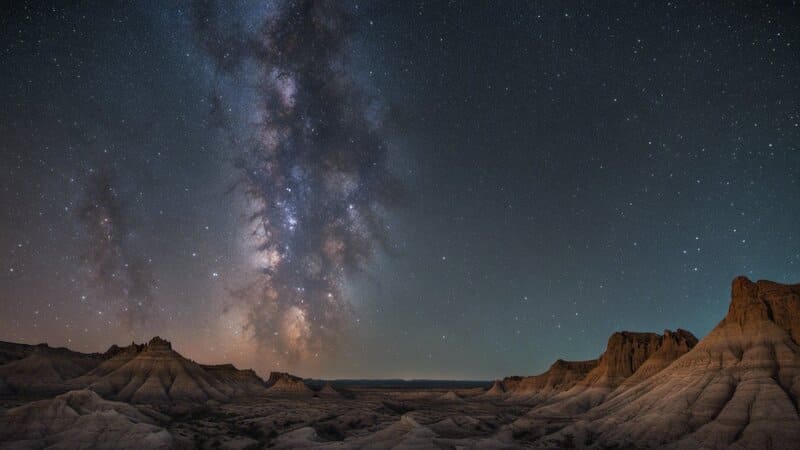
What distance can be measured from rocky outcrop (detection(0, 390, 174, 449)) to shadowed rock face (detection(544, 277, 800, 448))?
60.7m

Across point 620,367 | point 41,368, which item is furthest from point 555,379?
point 41,368

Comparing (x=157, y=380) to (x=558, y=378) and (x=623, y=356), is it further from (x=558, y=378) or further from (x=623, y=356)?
(x=623, y=356)

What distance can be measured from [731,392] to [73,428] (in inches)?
3578

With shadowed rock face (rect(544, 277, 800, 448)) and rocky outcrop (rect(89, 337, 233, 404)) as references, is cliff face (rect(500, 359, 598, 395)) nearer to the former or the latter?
shadowed rock face (rect(544, 277, 800, 448))

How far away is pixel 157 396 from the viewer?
120750mm

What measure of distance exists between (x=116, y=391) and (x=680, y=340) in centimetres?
13860

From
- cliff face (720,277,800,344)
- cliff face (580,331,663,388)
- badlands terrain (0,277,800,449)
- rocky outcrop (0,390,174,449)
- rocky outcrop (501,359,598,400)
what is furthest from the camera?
rocky outcrop (501,359,598,400)

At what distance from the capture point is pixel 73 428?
6588 centimetres

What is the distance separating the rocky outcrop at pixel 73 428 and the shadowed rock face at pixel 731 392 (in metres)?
60.7

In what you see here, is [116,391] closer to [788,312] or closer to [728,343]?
[728,343]

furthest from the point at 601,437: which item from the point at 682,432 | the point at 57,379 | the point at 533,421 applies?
the point at 57,379

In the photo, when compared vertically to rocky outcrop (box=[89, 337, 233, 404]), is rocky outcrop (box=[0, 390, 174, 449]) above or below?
below

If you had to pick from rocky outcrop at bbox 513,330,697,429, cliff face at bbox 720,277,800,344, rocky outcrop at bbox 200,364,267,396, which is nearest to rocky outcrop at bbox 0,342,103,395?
rocky outcrop at bbox 200,364,267,396

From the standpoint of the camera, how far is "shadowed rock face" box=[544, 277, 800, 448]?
50.5 metres
